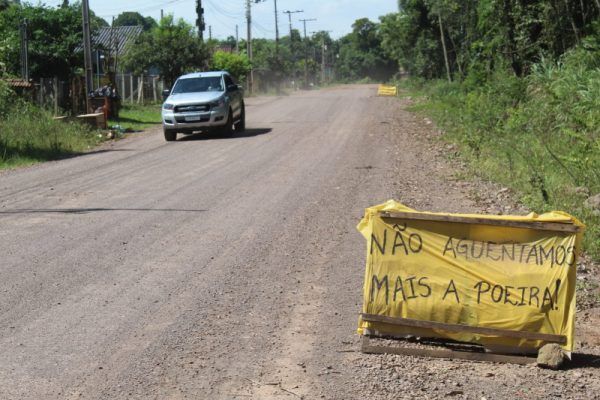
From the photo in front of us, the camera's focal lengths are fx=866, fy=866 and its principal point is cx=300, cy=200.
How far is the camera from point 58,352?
595 cm

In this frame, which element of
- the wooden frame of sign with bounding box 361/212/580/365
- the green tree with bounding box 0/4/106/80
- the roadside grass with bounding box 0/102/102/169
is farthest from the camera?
the green tree with bounding box 0/4/106/80

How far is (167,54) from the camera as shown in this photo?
4716cm

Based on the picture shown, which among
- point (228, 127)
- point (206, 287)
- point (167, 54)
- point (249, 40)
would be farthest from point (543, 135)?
point (249, 40)

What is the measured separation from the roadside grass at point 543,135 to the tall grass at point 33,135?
953cm

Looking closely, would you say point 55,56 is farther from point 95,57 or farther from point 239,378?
point 239,378

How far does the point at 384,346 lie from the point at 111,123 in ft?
80.6

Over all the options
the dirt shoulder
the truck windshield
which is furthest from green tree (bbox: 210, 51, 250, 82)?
the dirt shoulder

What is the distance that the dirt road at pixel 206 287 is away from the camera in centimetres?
543

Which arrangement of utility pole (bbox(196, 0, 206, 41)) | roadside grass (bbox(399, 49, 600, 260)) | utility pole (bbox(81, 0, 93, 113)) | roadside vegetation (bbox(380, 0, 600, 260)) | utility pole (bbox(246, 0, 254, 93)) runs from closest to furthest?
1. roadside grass (bbox(399, 49, 600, 260))
2. roadside vegetation (bbox(380, 0, 600, 260))
3. utility pole (bbox(81, 0, 93, 113))
4. utility pole (bbox(196, 0, 206, 41))
5. utility pole (bbox(246, 0, 254, 93))

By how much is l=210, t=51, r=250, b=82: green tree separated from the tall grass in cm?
3669

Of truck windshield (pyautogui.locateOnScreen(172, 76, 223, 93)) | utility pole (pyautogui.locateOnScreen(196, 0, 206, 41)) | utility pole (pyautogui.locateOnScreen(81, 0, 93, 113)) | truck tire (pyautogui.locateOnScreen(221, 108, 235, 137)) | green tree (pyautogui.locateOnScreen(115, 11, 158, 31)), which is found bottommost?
truck tire (pyautogui.locateOnScreen(221, 108, 235, 137))

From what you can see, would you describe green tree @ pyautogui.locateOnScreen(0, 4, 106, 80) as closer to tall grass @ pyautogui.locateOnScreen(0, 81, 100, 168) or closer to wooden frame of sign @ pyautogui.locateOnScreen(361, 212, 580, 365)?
tall grass @ pyautogui.locateOnScreen(0, 81, 100, 168)

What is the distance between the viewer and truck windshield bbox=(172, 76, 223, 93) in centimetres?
2531

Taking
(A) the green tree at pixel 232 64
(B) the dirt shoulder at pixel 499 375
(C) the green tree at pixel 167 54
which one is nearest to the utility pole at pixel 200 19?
(C) the green tree at pixel 167 54
